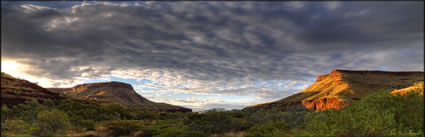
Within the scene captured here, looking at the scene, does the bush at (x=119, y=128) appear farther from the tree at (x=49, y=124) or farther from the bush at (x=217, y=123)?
the bush at (x=217, y=123)

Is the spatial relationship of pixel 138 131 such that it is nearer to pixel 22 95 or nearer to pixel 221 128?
pixel 221 128

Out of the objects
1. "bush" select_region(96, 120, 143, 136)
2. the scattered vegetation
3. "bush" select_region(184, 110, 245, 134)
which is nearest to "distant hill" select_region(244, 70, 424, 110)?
"bush" select_region(184, 110, 245, 134)

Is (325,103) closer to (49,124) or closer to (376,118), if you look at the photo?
(376,118)

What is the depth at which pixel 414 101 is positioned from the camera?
20766 mm

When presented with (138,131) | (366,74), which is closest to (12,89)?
(138,131)

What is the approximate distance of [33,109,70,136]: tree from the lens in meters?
34.9

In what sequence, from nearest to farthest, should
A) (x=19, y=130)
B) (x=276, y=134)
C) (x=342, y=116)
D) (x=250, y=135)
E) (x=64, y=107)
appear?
(x=342, y=116)
(x=276, y=134)
(x=250, y=135)
(x=19, y=130)
(x=64, y=107)

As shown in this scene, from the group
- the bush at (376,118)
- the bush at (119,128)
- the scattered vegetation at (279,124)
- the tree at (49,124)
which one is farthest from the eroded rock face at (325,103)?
the tree at (49,124)

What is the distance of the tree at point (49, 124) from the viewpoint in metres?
34.9

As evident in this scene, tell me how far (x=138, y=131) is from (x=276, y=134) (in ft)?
109

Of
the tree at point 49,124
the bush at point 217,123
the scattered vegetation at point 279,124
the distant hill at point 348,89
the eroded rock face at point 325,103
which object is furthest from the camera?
the distant hill at point 348,89

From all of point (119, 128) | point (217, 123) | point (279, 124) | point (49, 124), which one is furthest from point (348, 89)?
point (49, 124)

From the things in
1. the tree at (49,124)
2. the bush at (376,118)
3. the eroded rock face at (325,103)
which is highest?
the bush at (376,118)

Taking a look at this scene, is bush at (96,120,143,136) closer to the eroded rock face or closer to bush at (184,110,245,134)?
bush at (184,110,245,134)
